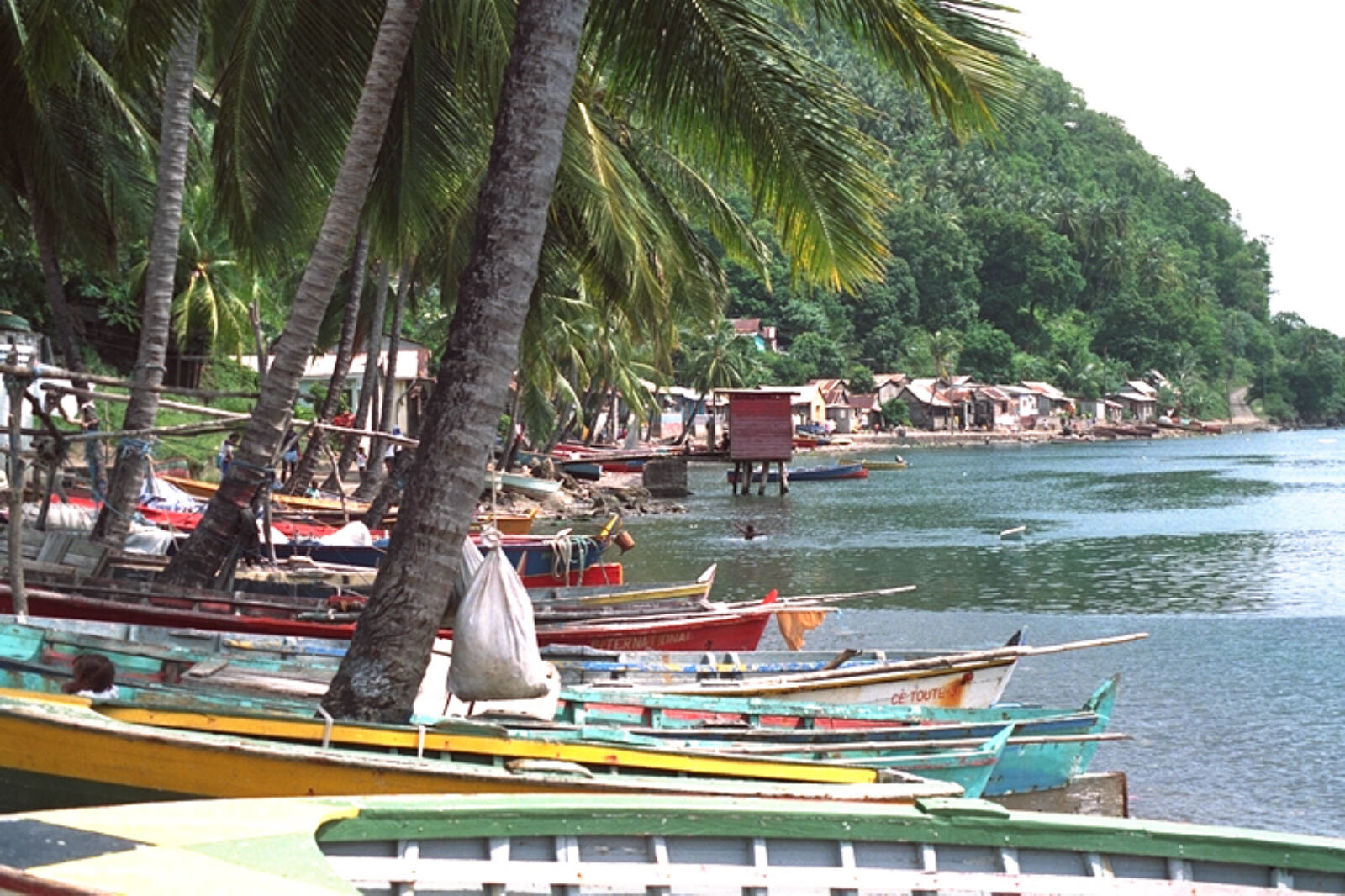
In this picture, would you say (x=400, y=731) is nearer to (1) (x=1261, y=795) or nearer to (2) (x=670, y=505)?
(1) (x=1261, y=795)

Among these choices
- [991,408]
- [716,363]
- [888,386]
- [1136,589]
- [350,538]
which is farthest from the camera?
[991,408]

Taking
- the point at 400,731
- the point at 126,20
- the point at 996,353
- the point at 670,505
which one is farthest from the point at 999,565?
the point at 996,353

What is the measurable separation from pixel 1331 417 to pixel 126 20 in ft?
564

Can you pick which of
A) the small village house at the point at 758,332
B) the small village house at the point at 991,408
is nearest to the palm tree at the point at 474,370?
the small village house at the point at 758,332

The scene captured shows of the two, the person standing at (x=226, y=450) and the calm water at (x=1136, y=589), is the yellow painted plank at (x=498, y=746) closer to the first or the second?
the calm water at (x=1136, y=589)

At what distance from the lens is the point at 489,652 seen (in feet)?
29.4

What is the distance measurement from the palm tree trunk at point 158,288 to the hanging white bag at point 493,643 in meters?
6.25

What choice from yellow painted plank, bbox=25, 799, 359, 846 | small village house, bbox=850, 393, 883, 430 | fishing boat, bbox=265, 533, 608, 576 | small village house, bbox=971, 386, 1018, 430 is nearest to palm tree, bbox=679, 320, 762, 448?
small village house, bbox=850, 393, 883, 430

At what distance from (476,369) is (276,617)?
621 cm

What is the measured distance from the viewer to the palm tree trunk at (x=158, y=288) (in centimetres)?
1409

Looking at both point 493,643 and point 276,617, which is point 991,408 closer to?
point 276,617

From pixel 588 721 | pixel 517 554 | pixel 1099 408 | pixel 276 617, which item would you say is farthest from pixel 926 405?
pixel 588 721

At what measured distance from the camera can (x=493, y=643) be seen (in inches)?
353

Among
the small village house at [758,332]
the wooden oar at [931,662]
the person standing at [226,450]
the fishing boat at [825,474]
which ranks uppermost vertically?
the small village house at [758,332]
